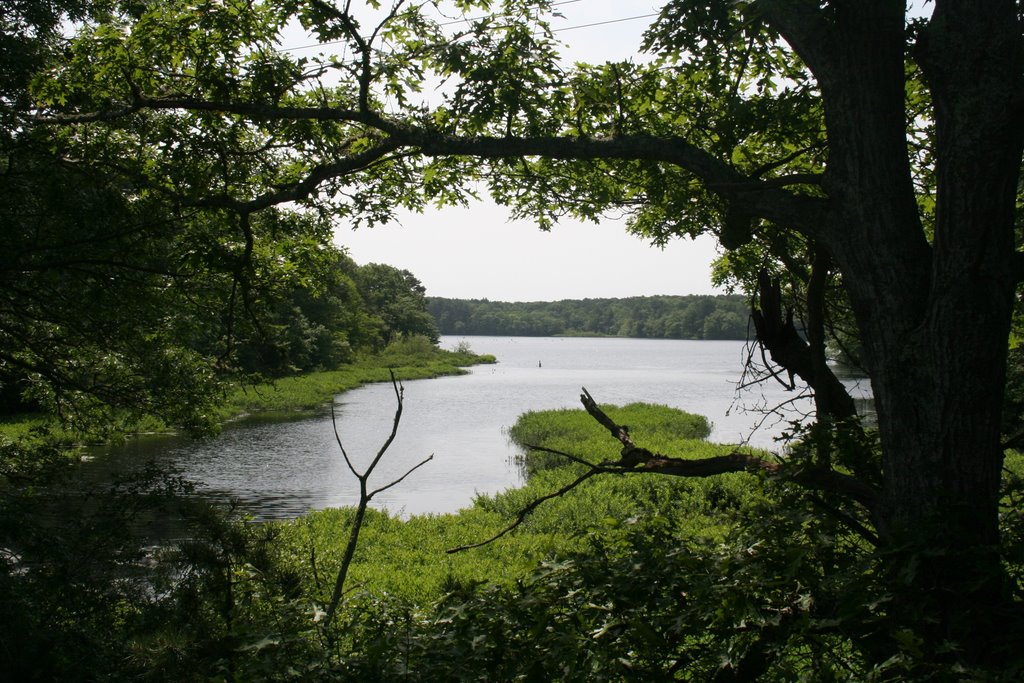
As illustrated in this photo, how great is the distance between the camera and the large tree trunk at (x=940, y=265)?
3354 mm

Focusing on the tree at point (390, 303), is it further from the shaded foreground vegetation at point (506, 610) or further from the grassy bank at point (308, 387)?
the shaded foreground vegetation at point (506, 610)

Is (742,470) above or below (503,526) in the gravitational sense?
above

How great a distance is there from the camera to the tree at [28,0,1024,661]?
3396mm

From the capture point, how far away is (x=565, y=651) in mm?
3178

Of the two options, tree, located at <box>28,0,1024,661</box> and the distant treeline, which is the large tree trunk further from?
the distant treeline

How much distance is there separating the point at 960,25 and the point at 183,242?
587 centimetres

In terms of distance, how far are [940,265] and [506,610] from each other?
2.49 m

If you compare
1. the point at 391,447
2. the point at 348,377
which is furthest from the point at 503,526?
the point at 348,377

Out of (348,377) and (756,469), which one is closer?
(756,469)

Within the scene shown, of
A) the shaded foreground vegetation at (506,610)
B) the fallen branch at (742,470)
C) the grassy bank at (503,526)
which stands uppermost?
the fallen branch at (742,470)

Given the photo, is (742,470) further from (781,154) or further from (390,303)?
(390,303)

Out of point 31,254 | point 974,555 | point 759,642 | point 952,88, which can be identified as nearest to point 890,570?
point 974,555

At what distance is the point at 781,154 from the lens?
18.8 feet

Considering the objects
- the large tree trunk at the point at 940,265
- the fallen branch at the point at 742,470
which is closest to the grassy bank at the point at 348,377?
the fallen branch at the point at 742,470
